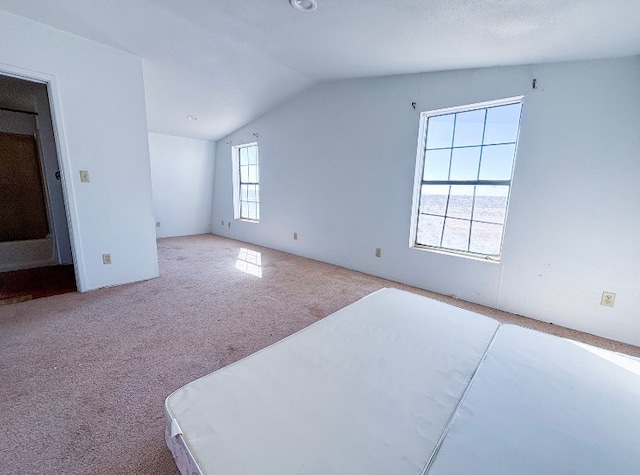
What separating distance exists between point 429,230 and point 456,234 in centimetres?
28

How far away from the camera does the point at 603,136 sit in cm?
189

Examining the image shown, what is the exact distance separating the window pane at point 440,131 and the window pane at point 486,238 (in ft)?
3.00

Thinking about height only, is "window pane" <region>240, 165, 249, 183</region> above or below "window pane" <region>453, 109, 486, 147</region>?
below

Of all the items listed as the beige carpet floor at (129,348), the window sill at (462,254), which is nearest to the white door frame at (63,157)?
the beige carpet floor at (129,348)

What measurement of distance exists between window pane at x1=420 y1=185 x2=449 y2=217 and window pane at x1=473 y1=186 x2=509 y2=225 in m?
0.31

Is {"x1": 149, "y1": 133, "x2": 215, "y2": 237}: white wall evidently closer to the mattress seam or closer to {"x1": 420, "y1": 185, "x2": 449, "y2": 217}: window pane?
{"x1": 420, "y1": 185, "x2": 449, "y2": 217}: window pane

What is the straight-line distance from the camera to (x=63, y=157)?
7.71 ft

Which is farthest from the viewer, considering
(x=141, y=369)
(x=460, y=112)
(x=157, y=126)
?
(x=157, y=126)

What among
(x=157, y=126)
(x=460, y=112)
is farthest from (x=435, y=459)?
(x=157, y=126)

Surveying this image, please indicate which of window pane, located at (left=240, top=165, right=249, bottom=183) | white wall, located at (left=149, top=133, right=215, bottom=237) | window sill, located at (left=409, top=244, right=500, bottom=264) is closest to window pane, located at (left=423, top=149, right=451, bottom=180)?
window sill, located at (left=409, top=244, right=500, bottom=264)

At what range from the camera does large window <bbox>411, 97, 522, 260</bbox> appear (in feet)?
7.84

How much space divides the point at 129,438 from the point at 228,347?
0.69 metres

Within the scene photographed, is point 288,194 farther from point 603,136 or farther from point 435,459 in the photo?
point 435,459

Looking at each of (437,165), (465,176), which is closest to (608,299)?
(465,176)
